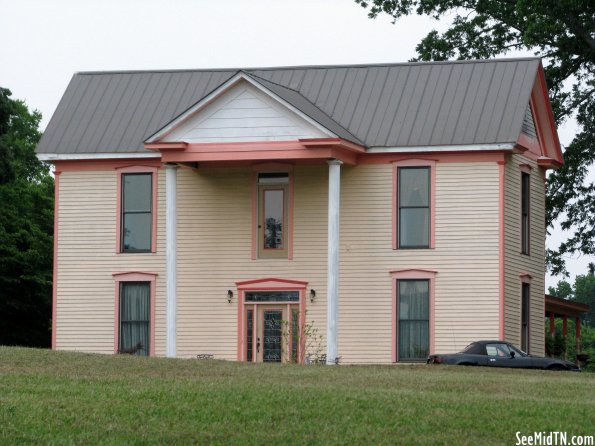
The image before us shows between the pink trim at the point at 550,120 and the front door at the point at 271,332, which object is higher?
the pink trim at the point at 550,120

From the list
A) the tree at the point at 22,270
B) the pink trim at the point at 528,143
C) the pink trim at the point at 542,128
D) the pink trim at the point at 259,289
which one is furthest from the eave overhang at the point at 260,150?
the tree at the point at 22,270

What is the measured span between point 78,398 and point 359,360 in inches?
654

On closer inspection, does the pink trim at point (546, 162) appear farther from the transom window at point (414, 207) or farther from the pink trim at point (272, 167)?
the pink trim at point (272, 167)

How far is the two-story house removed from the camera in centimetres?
4050

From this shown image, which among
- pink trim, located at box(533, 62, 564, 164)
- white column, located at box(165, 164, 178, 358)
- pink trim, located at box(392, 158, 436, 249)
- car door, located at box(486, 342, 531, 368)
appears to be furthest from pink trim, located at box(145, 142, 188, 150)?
pink trim, located at box(533, 62, 564, 164)

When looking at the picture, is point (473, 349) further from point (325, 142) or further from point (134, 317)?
point (134, 317)

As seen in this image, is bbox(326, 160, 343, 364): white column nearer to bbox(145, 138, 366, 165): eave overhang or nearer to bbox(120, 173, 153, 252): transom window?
bbox(145, 138, 366, 165): eave overhang

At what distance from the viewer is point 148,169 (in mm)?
43062

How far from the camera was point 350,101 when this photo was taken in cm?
4312

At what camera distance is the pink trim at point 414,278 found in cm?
4072

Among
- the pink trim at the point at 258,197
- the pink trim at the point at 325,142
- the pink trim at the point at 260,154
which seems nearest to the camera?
the pink trim at the point at 325,142
